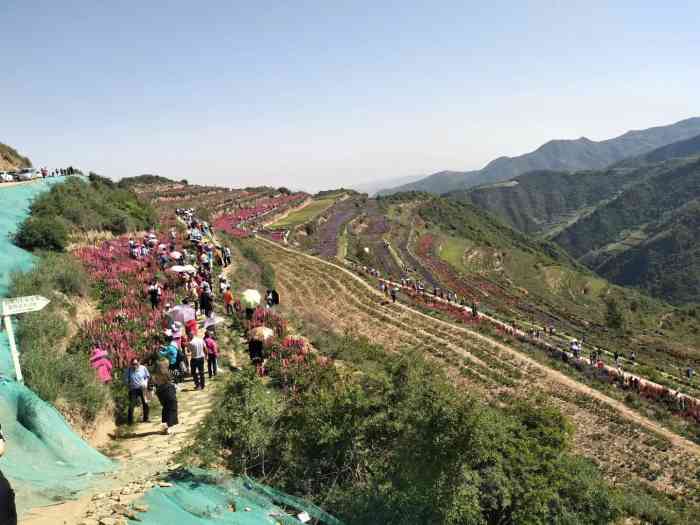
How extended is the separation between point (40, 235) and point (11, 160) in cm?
3177

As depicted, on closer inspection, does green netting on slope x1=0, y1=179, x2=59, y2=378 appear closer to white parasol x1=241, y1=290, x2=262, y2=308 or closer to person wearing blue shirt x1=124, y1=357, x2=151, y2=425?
person wearing blue shirt x1=124, y1=357, x2=151, y2=425

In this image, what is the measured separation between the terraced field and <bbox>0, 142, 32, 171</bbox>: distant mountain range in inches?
959

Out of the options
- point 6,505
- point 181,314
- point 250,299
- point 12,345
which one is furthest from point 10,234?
point 6,505

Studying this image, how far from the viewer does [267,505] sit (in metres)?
6.92

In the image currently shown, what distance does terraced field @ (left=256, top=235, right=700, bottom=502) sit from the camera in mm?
16078

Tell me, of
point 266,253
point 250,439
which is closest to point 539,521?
point 250,439

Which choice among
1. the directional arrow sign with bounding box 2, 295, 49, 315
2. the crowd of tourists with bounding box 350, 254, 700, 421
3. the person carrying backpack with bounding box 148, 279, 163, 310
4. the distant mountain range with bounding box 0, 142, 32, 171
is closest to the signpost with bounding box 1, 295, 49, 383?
the directional arrow sign with bounding box 2, 295, 49, 315

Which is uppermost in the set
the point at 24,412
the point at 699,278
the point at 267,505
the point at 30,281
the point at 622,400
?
the point at 30,281

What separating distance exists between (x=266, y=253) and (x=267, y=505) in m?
39.6

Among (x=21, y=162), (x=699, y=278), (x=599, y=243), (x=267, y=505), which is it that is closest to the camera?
(x=267, y=505)

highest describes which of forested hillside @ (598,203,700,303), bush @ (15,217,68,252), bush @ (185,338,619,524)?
bush @ (15,217,68,252)

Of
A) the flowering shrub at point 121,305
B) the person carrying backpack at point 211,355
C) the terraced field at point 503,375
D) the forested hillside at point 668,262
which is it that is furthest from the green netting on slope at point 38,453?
the forested hillside at point 668,262

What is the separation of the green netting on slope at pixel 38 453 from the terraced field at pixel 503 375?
34.0 feet

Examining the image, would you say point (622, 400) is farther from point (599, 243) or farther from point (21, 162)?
→ point (599, 243)
